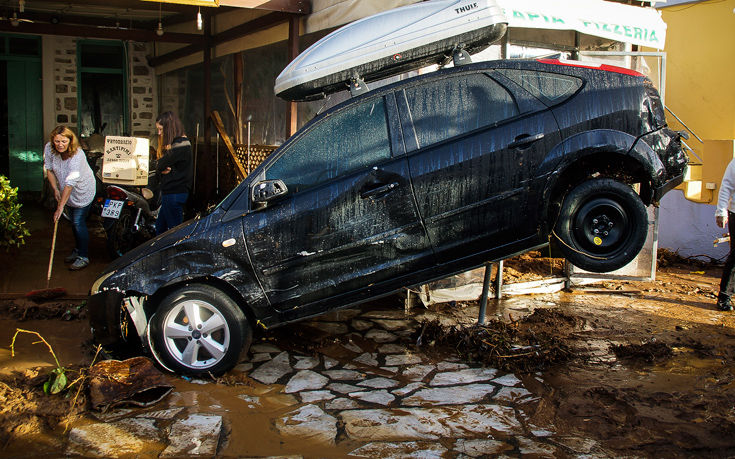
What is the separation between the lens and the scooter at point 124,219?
26.7 ft

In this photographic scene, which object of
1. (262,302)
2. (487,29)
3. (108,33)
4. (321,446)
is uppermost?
(108,33)

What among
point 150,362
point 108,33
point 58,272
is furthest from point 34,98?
point 150,362

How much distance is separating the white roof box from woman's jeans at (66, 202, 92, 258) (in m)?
3.84

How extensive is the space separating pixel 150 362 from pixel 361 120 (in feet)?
7.77

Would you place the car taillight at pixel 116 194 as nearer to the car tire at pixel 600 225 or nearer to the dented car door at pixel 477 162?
the dented car door at pixel 477 162

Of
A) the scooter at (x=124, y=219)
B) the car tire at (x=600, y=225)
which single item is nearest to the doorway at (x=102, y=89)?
the scooter at (x=124, y=219)

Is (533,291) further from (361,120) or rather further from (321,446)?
(321,446)

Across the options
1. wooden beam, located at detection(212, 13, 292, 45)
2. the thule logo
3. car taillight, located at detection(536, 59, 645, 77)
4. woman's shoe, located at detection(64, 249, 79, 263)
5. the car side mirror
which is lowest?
woman's shoe, located at detection(64, 249, 79, 263)

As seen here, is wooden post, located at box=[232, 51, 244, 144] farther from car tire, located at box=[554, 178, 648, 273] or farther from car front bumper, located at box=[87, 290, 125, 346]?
car tire, located at box=[554, 178, 648, 273]

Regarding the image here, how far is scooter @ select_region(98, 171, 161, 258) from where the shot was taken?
812cm

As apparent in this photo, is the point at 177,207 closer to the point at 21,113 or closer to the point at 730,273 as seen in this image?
the point at 730,273

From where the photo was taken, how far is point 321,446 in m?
3.75

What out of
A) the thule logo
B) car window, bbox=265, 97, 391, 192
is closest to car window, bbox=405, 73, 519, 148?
car window, bbox=265, 97, 391, 192

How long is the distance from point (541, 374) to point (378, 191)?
1.90 meters
